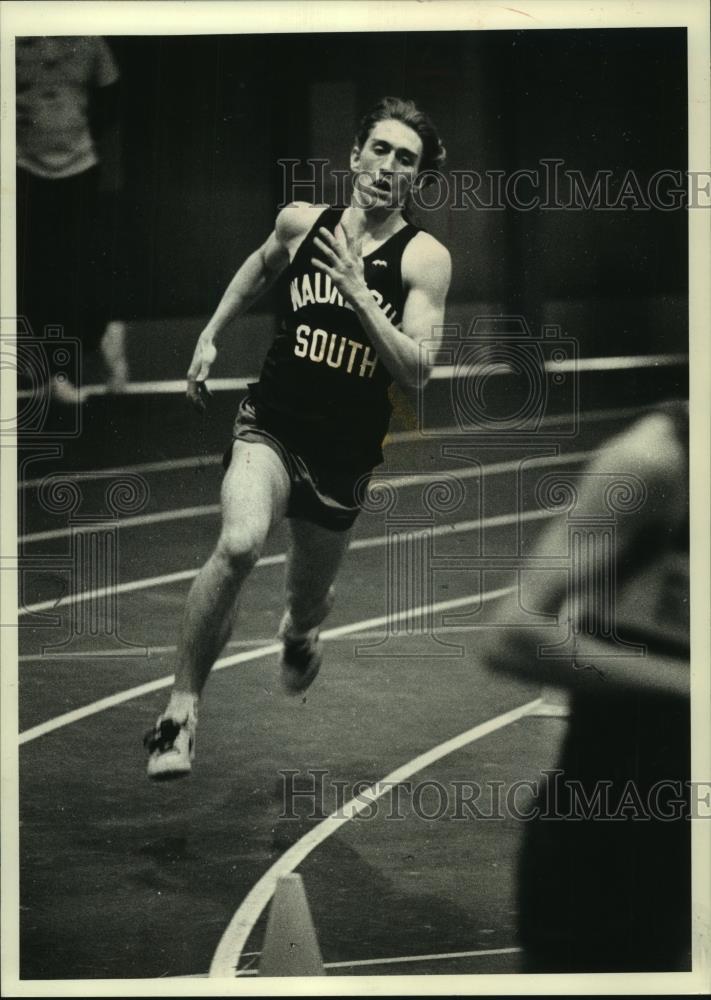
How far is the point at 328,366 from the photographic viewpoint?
4836 millimetres

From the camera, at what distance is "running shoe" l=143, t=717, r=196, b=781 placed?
488cm

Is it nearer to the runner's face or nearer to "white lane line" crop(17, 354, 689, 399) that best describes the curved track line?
"white lane line" crop(17, 354, 689, 399)

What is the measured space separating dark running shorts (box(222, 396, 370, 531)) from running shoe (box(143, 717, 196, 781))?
79 cm

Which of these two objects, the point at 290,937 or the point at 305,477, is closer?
the point at 290,937

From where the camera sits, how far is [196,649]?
4.87m

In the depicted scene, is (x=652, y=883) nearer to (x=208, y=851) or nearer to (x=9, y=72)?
(x=208, y=851)

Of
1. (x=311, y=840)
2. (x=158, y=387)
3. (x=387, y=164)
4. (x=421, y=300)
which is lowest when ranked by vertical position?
(x=311, y=840)

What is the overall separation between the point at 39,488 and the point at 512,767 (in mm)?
1818

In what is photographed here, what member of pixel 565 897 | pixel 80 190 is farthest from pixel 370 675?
pixel 80 190

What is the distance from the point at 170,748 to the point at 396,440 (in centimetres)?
127

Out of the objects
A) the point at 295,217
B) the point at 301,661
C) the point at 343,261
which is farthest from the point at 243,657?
the point at 295,217

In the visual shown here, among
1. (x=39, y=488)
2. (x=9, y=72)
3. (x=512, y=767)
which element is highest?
(x=9, y=72)

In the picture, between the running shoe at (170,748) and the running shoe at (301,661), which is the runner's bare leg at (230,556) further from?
the running shoe at (301,661)

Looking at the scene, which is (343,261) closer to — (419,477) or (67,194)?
(419,477)
